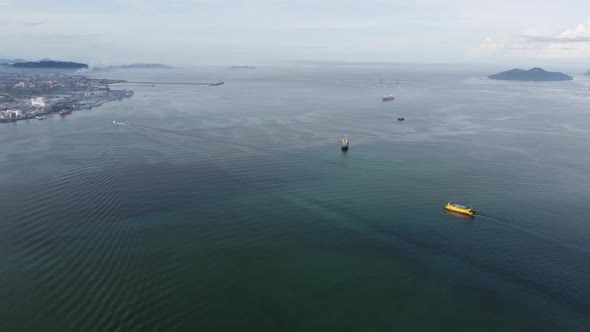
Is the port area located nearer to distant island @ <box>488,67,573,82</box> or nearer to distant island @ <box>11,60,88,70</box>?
distant island @ <box>11,60,88,70</box>

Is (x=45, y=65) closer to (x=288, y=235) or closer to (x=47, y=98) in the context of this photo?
(x=47, y=98)

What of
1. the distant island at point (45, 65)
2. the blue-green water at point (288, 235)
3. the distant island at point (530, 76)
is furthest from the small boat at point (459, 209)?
the distant island at point (45, 65)

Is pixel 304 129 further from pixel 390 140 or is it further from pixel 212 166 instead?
pixel 212 166

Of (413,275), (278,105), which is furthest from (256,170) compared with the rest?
(278,105)

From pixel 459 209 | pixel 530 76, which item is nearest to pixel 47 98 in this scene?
pixel 459 209

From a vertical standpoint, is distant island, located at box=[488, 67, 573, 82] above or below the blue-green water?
above

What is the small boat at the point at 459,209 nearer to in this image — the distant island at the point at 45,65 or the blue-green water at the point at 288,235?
the blue-green water at the point at 288,235

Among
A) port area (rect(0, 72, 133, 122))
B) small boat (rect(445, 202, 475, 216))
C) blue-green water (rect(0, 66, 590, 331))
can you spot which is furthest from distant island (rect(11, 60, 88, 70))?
small boat (rect(445, 202, 475, 216))

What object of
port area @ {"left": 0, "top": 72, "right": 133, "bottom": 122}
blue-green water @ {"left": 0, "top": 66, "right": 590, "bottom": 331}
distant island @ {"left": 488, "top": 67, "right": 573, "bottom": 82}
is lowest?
blue-green water @ {"left": 0, "top": 66, "right": 590, "bottom": 331}

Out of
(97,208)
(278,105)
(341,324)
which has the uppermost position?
(278,105)
